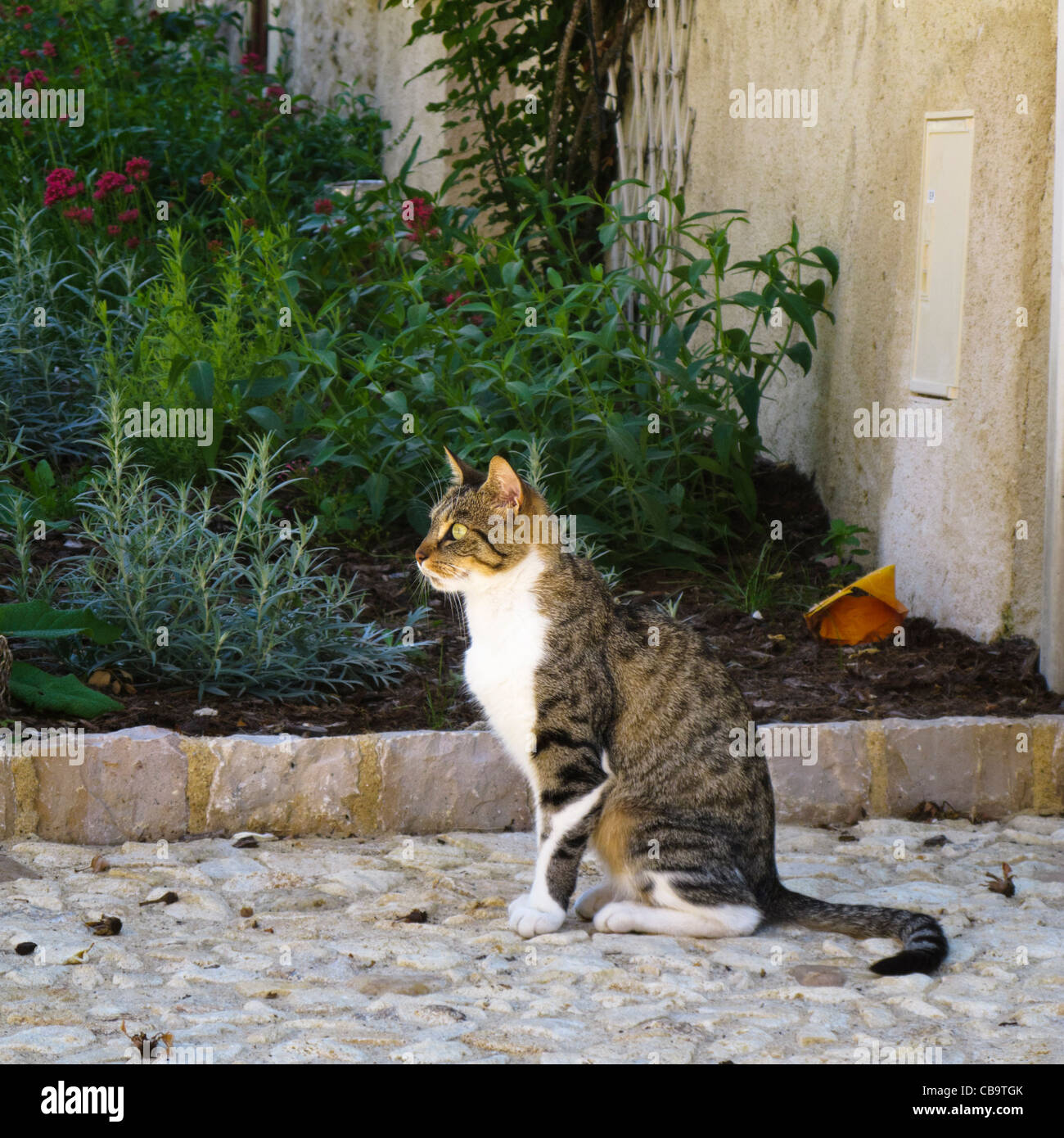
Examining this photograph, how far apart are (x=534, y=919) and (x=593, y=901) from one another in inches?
10.8

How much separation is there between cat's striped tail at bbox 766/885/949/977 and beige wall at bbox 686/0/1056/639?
1786 millimetres

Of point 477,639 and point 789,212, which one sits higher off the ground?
point 789,212

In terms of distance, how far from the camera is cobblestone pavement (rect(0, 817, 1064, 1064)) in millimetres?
2684

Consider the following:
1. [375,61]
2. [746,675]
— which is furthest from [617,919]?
[375,61]

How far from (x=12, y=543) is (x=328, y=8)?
7.41 meters

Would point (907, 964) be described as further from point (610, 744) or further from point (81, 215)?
point (81, 215)

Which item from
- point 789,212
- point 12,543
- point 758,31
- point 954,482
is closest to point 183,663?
point 12,543

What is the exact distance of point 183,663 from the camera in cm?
454

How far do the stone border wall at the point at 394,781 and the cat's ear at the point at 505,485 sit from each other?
92cm

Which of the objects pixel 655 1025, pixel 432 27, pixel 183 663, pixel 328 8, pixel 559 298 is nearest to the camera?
pixel 655 1025

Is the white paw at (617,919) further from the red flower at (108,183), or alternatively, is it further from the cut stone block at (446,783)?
the red flower at (108,183)

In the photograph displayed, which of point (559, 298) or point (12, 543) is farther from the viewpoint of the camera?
point (559, 298)

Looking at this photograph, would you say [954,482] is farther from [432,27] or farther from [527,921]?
[432,27]

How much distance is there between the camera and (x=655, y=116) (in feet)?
24.7
